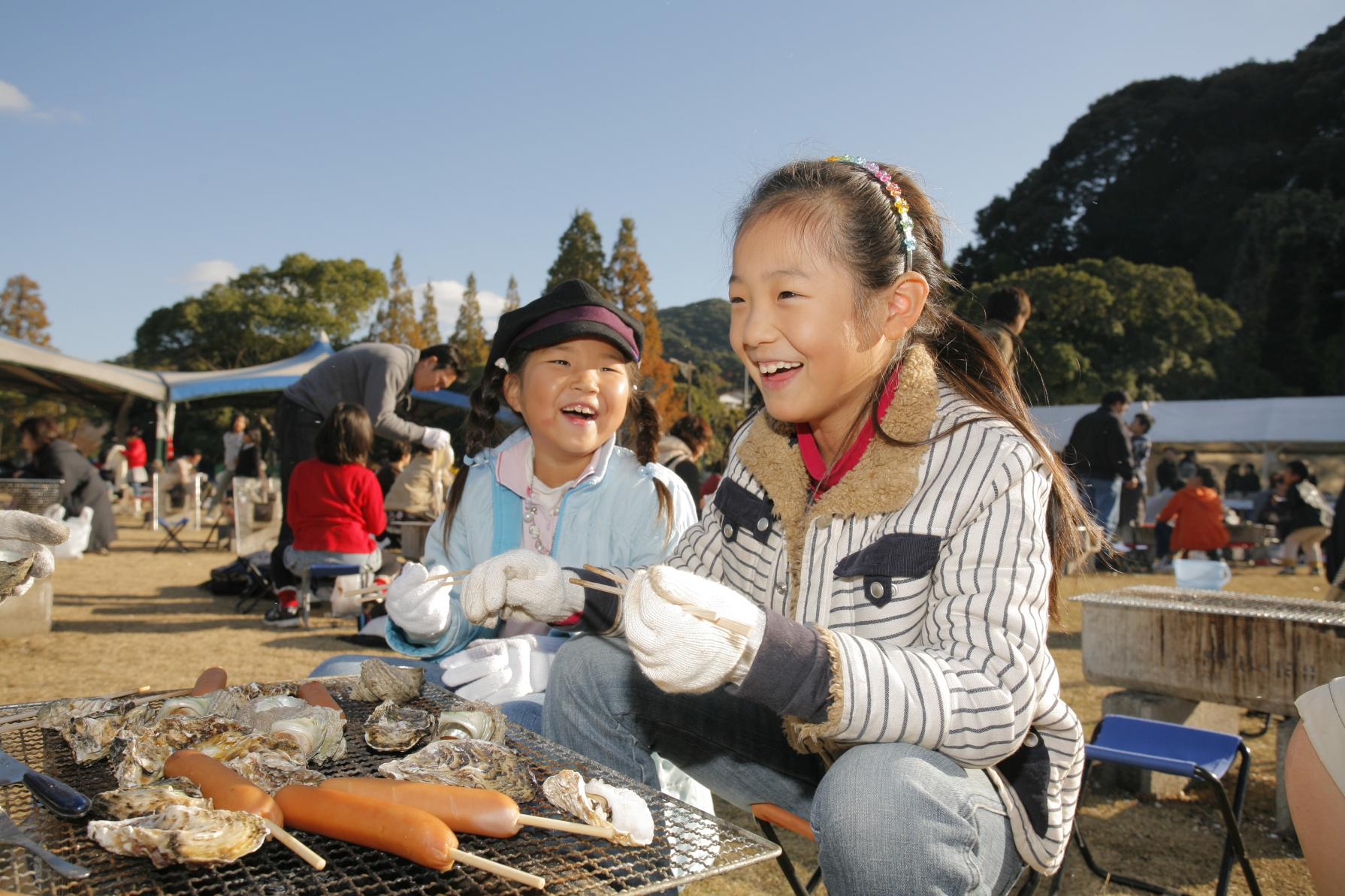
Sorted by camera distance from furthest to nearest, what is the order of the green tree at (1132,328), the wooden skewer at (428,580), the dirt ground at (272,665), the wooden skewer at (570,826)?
the green tree at (1132,328) < the dirt ground at (272,665) < the wooden skewer at (428,580) < the wooden skewer at (570,826)

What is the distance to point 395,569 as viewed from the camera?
832cm

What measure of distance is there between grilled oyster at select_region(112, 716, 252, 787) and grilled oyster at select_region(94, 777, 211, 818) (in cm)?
15

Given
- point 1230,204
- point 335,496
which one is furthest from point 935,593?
point 1230,204

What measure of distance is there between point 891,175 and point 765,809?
1.43m

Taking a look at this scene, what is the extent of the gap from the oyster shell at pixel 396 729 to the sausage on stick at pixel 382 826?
0.29m

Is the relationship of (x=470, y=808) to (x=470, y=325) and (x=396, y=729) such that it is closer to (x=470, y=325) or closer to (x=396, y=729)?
(x=396, y=729)

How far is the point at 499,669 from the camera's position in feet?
7.52

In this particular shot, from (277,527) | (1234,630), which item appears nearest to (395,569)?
(277,527)

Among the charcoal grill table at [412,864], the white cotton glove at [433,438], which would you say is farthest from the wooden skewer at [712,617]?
the white cotton glove at [433,438]

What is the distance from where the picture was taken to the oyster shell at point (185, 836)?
3.76 ft

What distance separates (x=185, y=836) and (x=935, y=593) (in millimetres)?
1268

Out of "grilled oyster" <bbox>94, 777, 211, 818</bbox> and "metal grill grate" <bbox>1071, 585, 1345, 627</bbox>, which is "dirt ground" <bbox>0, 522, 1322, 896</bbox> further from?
"grilled oyster" <bbox>94, 777, 211, 818</bbox>

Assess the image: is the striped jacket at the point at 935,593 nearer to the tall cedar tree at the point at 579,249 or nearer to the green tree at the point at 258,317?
the tall cedar tree at the point at 579,249

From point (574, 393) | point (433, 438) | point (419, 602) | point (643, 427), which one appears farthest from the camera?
point (433, 438)
